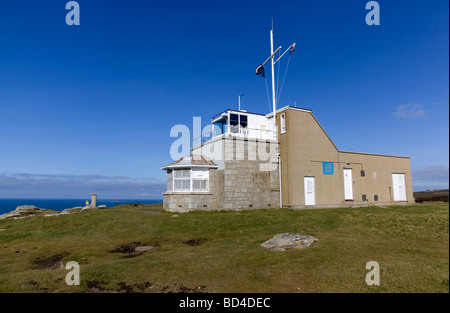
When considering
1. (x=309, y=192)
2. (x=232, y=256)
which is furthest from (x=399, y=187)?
(x=232, y=256)

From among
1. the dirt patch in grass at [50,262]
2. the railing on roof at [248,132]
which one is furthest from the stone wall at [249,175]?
the dirt patch in grass at [50,262]

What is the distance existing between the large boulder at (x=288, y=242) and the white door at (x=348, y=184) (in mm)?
18670

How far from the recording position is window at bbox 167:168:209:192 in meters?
23.9

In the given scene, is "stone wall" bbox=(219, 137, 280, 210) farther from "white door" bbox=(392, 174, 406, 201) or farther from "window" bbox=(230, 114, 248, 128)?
"white door" bbox=(392, 174, 406, 201)

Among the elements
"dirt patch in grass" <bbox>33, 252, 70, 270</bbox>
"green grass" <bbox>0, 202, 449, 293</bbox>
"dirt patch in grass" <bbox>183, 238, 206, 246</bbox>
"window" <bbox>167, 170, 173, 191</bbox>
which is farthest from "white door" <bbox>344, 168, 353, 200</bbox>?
"dirt patch in grass" <bbox>33, 252, 70, 270</bbox>

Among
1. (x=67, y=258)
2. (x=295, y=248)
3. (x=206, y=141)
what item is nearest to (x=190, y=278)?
(x=295, y=248)

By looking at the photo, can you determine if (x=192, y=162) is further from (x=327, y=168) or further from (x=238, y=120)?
(x=327, y=168)

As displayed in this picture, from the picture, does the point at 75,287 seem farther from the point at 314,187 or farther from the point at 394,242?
the point at 314,187

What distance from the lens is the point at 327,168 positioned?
1088 inches

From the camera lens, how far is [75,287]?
26.5 ft

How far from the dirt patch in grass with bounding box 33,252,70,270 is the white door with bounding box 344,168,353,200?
25.5 metres

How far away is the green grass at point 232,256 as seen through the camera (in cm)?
756

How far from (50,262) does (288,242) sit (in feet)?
33.0
